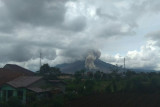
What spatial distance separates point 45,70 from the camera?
55.1m

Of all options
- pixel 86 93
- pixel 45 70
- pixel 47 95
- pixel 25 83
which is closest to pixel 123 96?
pixel 86 93

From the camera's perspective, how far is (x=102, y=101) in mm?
24766

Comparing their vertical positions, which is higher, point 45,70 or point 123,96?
point 45,70

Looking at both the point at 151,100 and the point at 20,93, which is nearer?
the point at 151,100

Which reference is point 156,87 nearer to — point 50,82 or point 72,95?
point 72,95

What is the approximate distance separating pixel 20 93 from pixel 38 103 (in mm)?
5782

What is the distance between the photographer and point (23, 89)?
27.5m

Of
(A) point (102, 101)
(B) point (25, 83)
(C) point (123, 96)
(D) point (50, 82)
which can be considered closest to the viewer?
→ (A) point (102, 101)

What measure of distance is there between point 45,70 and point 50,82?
23.0 meters

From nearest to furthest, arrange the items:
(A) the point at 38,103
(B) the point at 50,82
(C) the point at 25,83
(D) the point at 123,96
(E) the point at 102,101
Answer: (A) the point at 38,103, (E) the point at 102,101, (D) the point at 123,96, (C) the point at 25,83, (B) the point at 50,82

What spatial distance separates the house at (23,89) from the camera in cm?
2723

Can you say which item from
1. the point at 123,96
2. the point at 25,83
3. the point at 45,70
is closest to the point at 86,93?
the point at 123,96

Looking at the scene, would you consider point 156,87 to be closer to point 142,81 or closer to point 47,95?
point 142,81

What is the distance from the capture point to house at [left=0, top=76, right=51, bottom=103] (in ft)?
89.3
